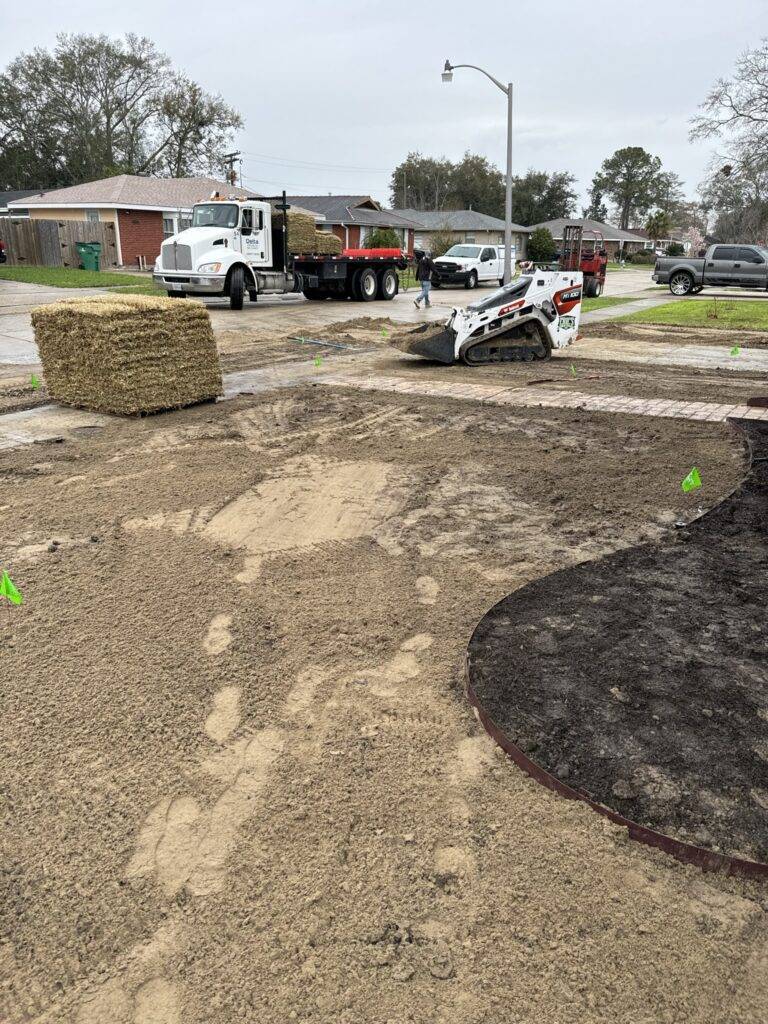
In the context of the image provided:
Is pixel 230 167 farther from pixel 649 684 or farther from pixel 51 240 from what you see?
pixel 649 684

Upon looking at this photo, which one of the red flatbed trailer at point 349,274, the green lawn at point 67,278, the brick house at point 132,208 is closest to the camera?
the red flatbed trailer at point 349,274

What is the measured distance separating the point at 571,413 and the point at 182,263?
14300 mm

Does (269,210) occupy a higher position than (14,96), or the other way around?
(14,96)

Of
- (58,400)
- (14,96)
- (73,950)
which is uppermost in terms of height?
(14,96)

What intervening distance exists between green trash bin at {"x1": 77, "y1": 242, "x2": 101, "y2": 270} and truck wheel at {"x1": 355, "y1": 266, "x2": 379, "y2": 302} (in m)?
A: 17.0

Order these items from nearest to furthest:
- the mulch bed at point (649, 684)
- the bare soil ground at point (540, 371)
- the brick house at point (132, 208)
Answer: the mulch bed at point (649, 684) → the bare soil ground at point (540, 371) → the brick house at point (132, 208)

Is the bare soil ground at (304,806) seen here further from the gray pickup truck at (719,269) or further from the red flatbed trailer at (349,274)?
the gray pickup truck at (719,269)

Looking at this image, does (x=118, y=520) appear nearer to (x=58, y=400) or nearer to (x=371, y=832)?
(x=371, y=832)

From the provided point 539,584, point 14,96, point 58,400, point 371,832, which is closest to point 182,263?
point 58,400

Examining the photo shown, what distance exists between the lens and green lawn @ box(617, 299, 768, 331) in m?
18.8

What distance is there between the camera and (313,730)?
10.3ft

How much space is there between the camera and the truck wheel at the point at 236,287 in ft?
66.9

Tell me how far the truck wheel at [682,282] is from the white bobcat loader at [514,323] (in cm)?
1904

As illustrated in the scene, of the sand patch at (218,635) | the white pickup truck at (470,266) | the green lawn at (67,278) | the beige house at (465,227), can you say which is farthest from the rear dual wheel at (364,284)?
the beige house at (465,227)
